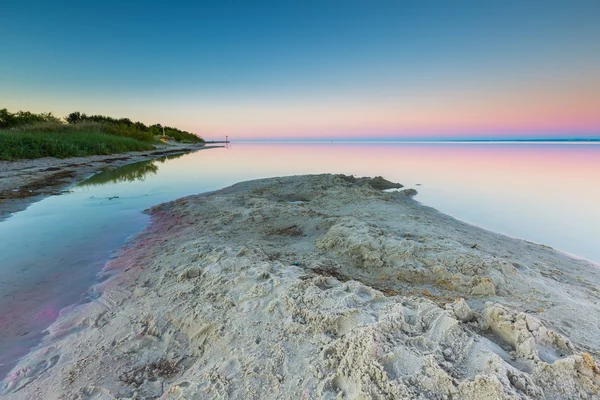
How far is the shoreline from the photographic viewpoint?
7.88 m

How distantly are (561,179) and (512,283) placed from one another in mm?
12410

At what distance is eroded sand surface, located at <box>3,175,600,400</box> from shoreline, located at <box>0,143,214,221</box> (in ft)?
19.9

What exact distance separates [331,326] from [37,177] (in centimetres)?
1359

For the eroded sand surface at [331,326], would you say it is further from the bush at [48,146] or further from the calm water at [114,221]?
the bush at [48,146]

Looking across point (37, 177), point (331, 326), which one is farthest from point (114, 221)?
point (37, 177)

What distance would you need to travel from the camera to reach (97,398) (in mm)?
1961

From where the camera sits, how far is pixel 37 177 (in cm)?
1109

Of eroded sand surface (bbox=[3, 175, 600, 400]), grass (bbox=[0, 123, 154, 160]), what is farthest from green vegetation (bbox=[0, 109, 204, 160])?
eroded sand surface (bbox=[3, 175, 600, 400])

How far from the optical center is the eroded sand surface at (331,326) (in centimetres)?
171

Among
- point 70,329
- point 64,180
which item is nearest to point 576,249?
point 70,329

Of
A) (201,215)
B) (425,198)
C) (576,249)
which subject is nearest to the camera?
(576,249)

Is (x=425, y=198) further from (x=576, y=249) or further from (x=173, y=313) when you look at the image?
(x=173, y=313)

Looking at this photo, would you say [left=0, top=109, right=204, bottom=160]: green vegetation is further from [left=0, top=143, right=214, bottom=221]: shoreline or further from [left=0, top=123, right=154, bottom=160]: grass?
[left=0, top=143, right=214, bottom=221]: shoreline

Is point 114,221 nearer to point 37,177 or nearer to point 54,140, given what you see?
point 37,177
